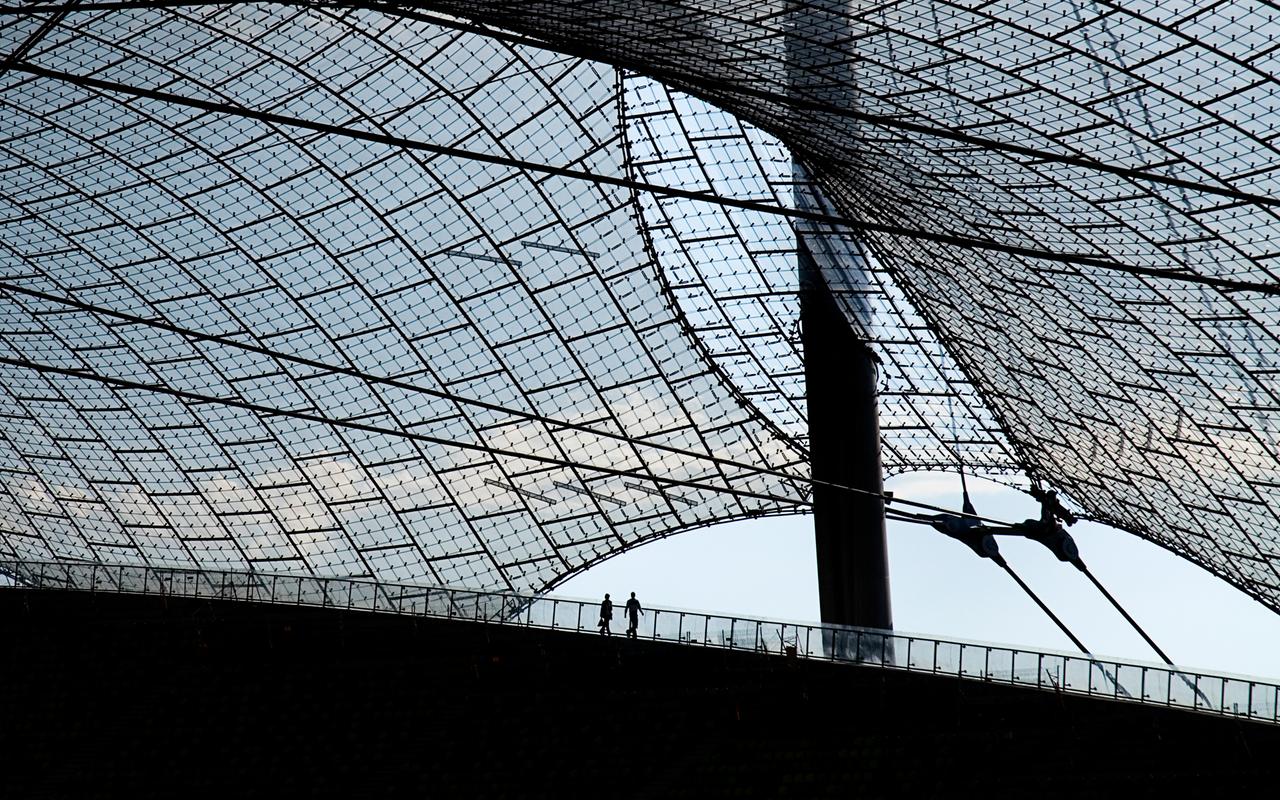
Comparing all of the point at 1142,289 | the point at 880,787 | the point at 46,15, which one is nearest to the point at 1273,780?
the point at 880,787

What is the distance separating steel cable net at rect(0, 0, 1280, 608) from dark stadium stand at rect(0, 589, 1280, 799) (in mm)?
4826

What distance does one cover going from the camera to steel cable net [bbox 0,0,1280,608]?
32.7 metres

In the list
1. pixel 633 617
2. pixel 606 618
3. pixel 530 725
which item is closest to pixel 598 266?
pixel 606 618

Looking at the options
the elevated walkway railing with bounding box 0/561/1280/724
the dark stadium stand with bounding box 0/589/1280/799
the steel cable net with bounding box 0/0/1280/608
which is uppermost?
the steel cable net with bounding box 0/0/1280/608

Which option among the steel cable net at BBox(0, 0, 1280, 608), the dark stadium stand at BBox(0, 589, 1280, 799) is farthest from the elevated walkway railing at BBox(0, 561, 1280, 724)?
the steel cable net at BBox(0, 0, 1280, 608)

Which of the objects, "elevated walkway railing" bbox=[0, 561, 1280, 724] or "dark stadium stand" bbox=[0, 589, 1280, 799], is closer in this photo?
"dark stadium stand" bbox=[0, 589, 1280, 799]

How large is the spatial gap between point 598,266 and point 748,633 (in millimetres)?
23108

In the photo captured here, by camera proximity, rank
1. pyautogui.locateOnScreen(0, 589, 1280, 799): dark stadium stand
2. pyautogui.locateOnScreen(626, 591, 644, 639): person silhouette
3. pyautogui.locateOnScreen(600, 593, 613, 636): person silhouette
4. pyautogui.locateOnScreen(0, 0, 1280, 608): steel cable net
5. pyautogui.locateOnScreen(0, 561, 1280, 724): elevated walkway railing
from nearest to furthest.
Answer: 1. pyautogui.locateOnScreen(0, 589, 1280, 799): dark stadium stand
2. pyautogui.locateOnScreen(0, 561, 1280, 724): elevated walkway railing
3. pyautogui.locateOnScreen(626, 591, 644, 639): person silhouette
4. pyautogui.locateOnScreen(600, 593, 613, 636): person silhouette
5. pyautogui.locateOnScreen(0, 0, 1280, 608): steel cable net

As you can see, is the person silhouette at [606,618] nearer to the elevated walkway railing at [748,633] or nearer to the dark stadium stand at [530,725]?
the elevated walkway railing at [748,633]

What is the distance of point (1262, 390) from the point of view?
44594 mm

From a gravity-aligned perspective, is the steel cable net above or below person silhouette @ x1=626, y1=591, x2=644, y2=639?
above

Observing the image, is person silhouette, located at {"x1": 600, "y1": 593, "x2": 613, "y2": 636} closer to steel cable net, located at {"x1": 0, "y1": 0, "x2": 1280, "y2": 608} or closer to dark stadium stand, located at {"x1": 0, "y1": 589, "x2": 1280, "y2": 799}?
dark stadium stand, located at {"x1": 0, "y1": 589, "x2": 1280, "y2": 799}

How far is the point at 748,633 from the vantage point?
3028 centimetres

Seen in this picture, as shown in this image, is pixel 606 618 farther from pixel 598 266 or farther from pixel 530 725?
Answer: pixel 598 266
